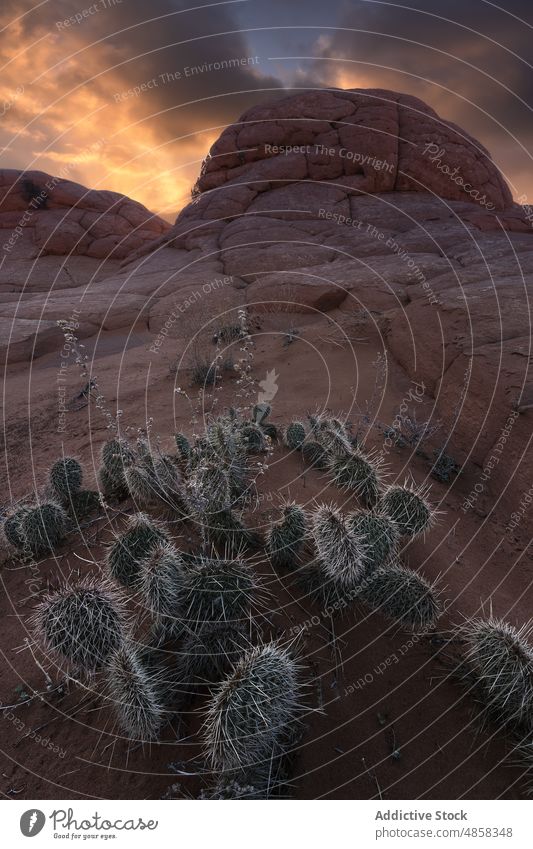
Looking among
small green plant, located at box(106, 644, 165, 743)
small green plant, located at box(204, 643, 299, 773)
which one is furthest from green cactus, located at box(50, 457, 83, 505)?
small green plant, located at box(204, 643, 299, 773)

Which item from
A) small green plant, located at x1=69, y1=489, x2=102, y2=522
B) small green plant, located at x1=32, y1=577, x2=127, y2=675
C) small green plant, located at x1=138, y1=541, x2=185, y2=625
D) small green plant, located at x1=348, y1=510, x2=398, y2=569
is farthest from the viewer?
small green plant, located at x1=69, y1=489, x2=102, y2=522

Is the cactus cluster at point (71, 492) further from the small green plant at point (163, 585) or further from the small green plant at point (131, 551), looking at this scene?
the small green plant at point (163, 585)

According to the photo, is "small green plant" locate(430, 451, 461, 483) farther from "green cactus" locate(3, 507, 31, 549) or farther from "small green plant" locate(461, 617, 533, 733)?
"green cactus" locate(3, 507, 31, 549)

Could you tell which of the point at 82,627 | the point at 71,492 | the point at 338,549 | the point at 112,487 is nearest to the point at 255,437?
the point at 112,487

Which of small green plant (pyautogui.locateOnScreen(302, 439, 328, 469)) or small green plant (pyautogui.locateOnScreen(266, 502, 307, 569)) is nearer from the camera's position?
small green plant (pyautogui.locateOnScreen(266, 502, 307, 569))

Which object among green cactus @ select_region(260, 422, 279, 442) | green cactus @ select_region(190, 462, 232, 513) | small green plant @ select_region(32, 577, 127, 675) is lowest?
small green plant @ select_region(32, 577, 127, 675)

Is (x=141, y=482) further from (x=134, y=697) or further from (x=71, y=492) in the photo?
(x=134, y=697)
